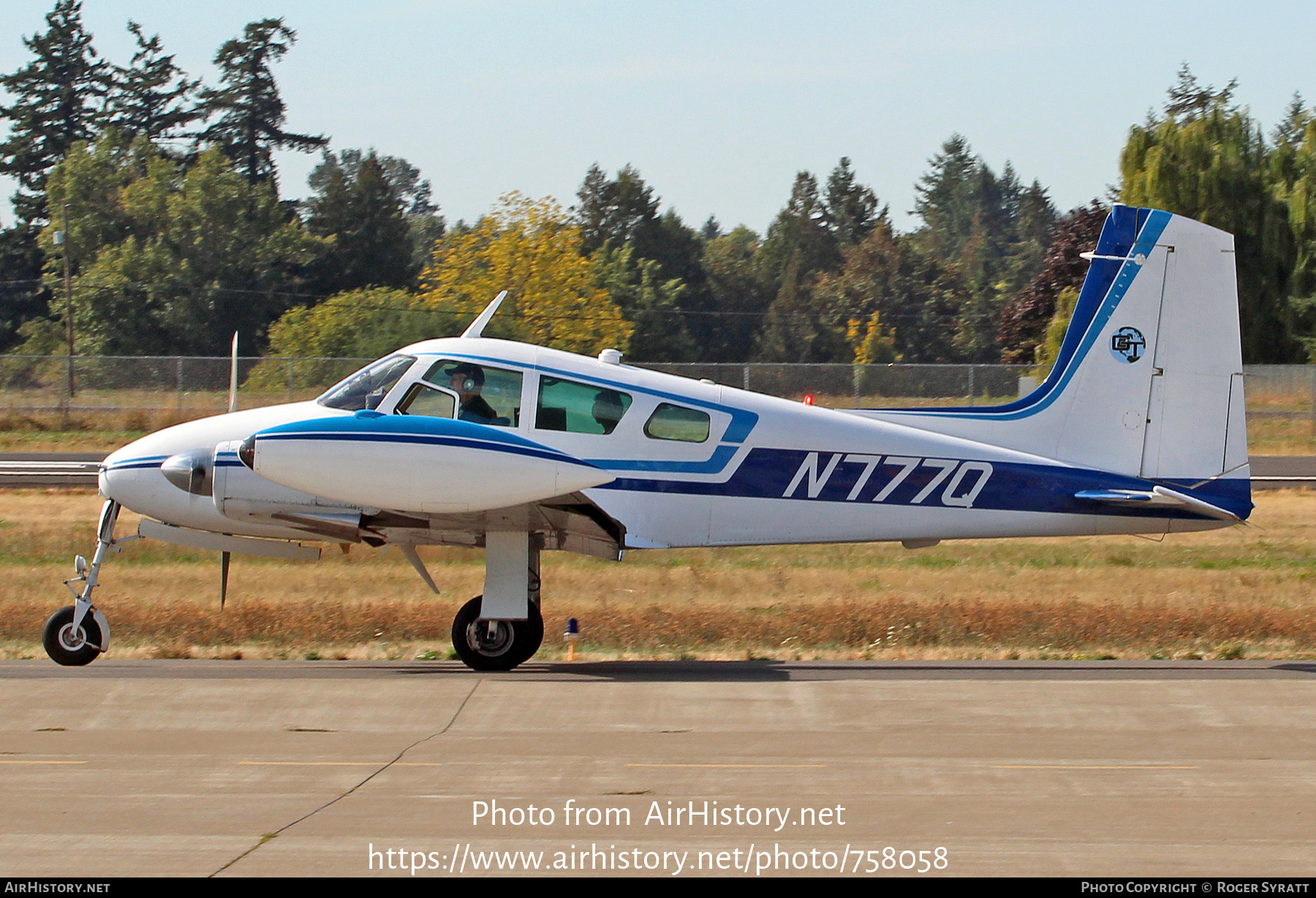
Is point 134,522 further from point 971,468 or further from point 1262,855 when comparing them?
point 1262,855

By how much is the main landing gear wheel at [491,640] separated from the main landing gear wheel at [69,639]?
2862 millimetres

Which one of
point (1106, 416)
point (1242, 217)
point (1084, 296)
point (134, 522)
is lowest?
point (134, 522)

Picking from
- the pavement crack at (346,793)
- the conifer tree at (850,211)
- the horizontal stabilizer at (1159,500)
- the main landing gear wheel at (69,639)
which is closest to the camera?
the pavement crack at (346,793)

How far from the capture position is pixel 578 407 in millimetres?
11008

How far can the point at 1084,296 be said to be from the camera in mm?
11766

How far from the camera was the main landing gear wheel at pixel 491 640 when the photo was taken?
11070mm

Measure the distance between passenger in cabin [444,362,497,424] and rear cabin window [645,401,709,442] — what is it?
1.25 metres

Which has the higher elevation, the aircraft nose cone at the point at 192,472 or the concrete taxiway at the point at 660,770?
the aircraft nose cone at the point at 192,472

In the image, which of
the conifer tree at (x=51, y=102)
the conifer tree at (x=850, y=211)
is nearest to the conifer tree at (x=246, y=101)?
the conifer tree at (x=51, y=102)

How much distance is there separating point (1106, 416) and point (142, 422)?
26899 millimetres

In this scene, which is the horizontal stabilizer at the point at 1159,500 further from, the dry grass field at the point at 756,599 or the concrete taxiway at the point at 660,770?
the dry grass field at the point at 756,599

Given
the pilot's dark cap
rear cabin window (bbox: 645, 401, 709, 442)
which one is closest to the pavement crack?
the pilot's dark cap

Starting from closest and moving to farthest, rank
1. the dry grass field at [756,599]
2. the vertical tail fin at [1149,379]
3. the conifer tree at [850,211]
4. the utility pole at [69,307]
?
the vertical tail fin at [1149,379] < the dry grass field at [756,599] < the utility pole at [69,307] < the conifer tree at [850,211]

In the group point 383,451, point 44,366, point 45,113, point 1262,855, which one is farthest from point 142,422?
point 45,113
